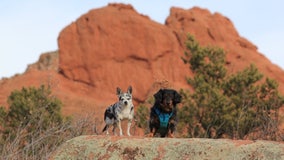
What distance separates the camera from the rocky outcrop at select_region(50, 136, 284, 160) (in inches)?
179

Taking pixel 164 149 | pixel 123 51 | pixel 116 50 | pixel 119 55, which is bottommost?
pixel 164 149

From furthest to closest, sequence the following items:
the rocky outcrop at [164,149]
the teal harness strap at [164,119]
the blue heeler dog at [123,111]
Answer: the blue heeler dog at [123,111], the teal harness strap at [164,119], the rocky outcrop at [164,149]

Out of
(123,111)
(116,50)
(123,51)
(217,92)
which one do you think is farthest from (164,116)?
(116,50)

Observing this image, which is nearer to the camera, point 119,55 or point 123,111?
point 123,111

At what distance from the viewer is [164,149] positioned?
477 centimetres

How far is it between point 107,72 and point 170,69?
5.84 m

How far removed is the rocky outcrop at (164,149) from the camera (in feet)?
15.0

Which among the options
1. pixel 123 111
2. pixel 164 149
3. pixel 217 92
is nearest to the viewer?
pixel 164 149

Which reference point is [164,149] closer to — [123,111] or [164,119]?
[164,119]

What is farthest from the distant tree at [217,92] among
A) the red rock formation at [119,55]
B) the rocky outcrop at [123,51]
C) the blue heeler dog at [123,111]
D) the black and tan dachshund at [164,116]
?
the rocky outcrop at [123,51]

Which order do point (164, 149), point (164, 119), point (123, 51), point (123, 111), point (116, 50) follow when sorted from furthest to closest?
1. point (116, 50)
2. point (123, 51)
3. point (123, 111)
4. point (164, 119)
5. point (164, 149)

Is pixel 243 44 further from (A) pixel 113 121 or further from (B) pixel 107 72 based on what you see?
(A) pixel 113 121

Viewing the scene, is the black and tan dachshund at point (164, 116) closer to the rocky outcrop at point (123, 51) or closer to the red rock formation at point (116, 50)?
the rocky outcrop at point (123, 51)

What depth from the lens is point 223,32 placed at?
62.4 meters
